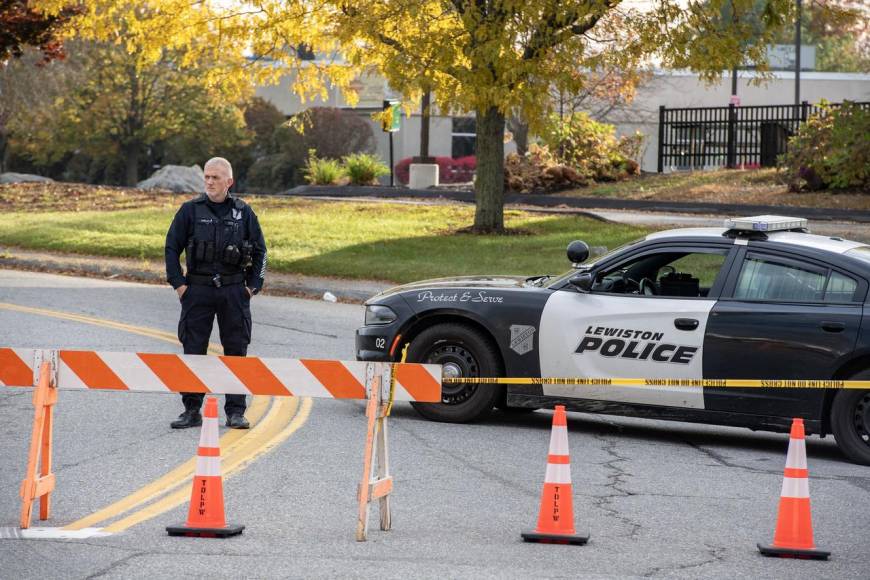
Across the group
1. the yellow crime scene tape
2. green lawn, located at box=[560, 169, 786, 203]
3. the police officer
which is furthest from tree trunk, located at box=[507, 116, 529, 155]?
the police officer

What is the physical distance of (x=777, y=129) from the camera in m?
34.9

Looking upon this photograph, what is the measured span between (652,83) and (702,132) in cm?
1692

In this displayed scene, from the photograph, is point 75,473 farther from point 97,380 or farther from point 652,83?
point 652,83

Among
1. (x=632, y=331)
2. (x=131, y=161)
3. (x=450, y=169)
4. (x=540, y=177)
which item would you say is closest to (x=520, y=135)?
(x=450, y=169)

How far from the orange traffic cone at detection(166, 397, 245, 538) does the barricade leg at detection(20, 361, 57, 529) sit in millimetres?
707

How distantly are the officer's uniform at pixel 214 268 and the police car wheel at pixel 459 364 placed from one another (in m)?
1.33

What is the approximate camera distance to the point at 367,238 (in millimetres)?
23641

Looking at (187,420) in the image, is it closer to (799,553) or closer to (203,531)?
(203,531)

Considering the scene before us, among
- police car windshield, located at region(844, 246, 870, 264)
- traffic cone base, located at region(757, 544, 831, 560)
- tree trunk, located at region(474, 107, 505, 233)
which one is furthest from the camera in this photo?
tree trunk, located at region(474, 107, 505, 233)

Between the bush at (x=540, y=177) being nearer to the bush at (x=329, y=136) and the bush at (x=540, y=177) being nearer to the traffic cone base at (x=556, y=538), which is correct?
the bush at (x=329, y=136)

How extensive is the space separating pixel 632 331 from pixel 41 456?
4136 millimetres

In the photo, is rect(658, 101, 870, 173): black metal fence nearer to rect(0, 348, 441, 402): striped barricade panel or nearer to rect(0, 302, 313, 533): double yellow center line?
rect(0, 302, 313, 533): double yellow center line

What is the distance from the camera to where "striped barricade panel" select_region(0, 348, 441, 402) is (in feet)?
22.5

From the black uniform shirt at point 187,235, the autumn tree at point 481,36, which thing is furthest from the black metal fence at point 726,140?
the black uniform shirt at point 187,235
